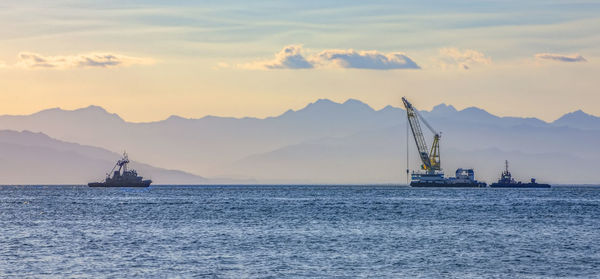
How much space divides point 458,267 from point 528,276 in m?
6.43

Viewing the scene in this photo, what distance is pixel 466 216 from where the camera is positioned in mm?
129375

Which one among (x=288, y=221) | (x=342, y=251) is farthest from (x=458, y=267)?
(x=288, y=221)

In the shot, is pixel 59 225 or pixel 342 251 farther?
pixel 59 225

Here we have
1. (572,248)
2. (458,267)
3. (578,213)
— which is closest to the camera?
(458,267)

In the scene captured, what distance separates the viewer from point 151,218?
123312 mm

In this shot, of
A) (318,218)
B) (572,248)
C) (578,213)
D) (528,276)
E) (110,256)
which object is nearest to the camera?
(528,276)

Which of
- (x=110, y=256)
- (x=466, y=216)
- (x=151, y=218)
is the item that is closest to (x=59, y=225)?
(x=151, y=218)

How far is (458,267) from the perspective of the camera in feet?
217

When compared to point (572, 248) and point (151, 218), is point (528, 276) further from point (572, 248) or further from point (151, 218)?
point (151, 218)

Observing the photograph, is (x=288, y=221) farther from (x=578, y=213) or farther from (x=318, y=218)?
(x=578, y=213)

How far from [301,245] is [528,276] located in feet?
84.8

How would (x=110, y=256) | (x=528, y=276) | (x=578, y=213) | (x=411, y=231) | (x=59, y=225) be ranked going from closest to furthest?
1. (x=528, y=276)
2. (x=110, y=256)
3. (x=411, y=231)
4. (x=59, y=225)
5. (x=578, y=213)

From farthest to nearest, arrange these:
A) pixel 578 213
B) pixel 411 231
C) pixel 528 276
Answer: pixel 578 213 < pixel 411 231 < pixel 528 276

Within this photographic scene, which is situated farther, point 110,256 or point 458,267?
point 110,256
